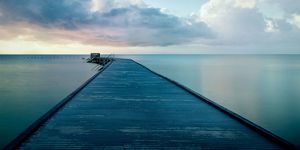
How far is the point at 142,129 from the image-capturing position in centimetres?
657

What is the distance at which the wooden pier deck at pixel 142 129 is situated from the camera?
5.53 metres

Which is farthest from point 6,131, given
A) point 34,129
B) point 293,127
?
point 293,127

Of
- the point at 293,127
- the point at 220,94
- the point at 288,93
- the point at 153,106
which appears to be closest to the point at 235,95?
the point at 220,94

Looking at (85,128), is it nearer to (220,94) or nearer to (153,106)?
(153,106)

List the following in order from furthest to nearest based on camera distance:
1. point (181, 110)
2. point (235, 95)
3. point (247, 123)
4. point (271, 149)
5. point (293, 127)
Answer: point (235, 95) → point (293, 127) → point (181, 110) → point (247, 123) → point (271, 149)

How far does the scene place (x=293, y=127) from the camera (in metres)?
14.5

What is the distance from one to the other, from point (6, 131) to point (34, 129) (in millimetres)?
8025

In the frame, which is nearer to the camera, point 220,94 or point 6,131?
point 6,131

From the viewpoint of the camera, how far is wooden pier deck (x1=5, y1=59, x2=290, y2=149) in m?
5.53

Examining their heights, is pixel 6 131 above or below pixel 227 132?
below

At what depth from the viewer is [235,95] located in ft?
86.3

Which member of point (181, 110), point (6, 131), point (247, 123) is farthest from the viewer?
point (6, 131)

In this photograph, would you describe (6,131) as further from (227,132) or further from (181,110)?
(227,132)

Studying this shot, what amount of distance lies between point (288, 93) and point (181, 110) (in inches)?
874
